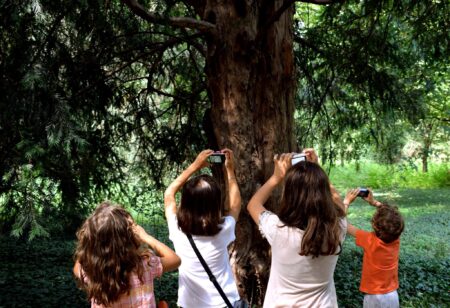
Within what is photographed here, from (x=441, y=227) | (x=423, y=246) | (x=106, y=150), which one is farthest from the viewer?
(x=441, y=227)

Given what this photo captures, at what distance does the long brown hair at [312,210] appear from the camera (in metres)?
2.44

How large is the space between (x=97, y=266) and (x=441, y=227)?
12.2 meters

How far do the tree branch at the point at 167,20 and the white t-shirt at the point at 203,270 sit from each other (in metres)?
1.93

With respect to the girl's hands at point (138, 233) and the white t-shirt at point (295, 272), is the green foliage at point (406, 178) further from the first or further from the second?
the girl's hands at point (138, 233)

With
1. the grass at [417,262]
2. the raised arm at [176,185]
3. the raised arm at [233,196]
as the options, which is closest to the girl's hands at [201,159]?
the raised arm at [176,185]

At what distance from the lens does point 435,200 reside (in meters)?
18.3

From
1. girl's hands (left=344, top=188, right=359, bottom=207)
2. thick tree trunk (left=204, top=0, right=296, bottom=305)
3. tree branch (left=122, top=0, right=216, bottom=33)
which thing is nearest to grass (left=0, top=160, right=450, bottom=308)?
thick tree trunk (left=204, top=0, right=296, bottom=305)

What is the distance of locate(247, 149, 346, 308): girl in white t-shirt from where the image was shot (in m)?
2.46

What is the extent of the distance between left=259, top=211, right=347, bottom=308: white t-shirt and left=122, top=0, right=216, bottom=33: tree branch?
7.20ft

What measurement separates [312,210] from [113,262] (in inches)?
39.3

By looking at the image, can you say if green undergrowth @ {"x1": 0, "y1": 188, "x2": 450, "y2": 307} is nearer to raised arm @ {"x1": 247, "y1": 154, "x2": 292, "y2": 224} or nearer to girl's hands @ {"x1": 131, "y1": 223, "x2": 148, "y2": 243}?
raised arm @ {"x1": 247, "y1": 154, "x2": 292, "y2": 224}

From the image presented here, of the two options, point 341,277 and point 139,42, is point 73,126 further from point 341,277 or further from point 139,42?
point 341,277

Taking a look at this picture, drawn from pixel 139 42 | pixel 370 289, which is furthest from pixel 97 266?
pixel 139 42

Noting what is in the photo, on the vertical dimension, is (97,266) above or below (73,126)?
below
